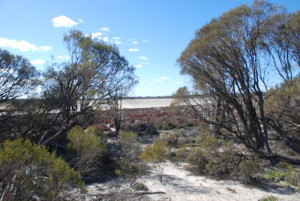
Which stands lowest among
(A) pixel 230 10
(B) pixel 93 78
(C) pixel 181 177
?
(C) pixel 181 177

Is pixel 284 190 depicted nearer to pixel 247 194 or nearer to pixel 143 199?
pixel 247 194

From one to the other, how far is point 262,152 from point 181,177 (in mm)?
4069

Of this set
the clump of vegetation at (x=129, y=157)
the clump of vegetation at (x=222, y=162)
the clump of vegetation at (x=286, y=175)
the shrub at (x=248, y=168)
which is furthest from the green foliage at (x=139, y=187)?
the clump of vegetation at (x=286, y=175)

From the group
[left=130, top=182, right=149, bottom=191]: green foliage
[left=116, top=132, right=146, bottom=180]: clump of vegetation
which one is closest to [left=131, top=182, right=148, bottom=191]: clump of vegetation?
[left=130, top=182, right=149, bottom=191]: green foliage

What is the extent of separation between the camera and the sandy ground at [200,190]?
7.50m

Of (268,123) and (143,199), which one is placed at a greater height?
(268,123)

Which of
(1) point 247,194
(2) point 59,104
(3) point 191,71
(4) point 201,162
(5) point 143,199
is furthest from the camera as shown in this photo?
(2) point 59,104

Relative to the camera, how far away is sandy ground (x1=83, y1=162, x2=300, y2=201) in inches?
295

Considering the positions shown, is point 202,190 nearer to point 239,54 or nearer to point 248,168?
point 248,168

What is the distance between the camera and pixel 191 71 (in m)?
12.0

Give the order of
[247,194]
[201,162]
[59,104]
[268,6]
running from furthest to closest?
[59,104], [268,6], [201,162], [247,194]

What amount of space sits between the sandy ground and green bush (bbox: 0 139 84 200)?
3.66 m

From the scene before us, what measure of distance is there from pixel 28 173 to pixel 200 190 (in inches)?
229

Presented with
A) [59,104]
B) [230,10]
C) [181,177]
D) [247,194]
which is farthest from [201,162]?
[59,104]
